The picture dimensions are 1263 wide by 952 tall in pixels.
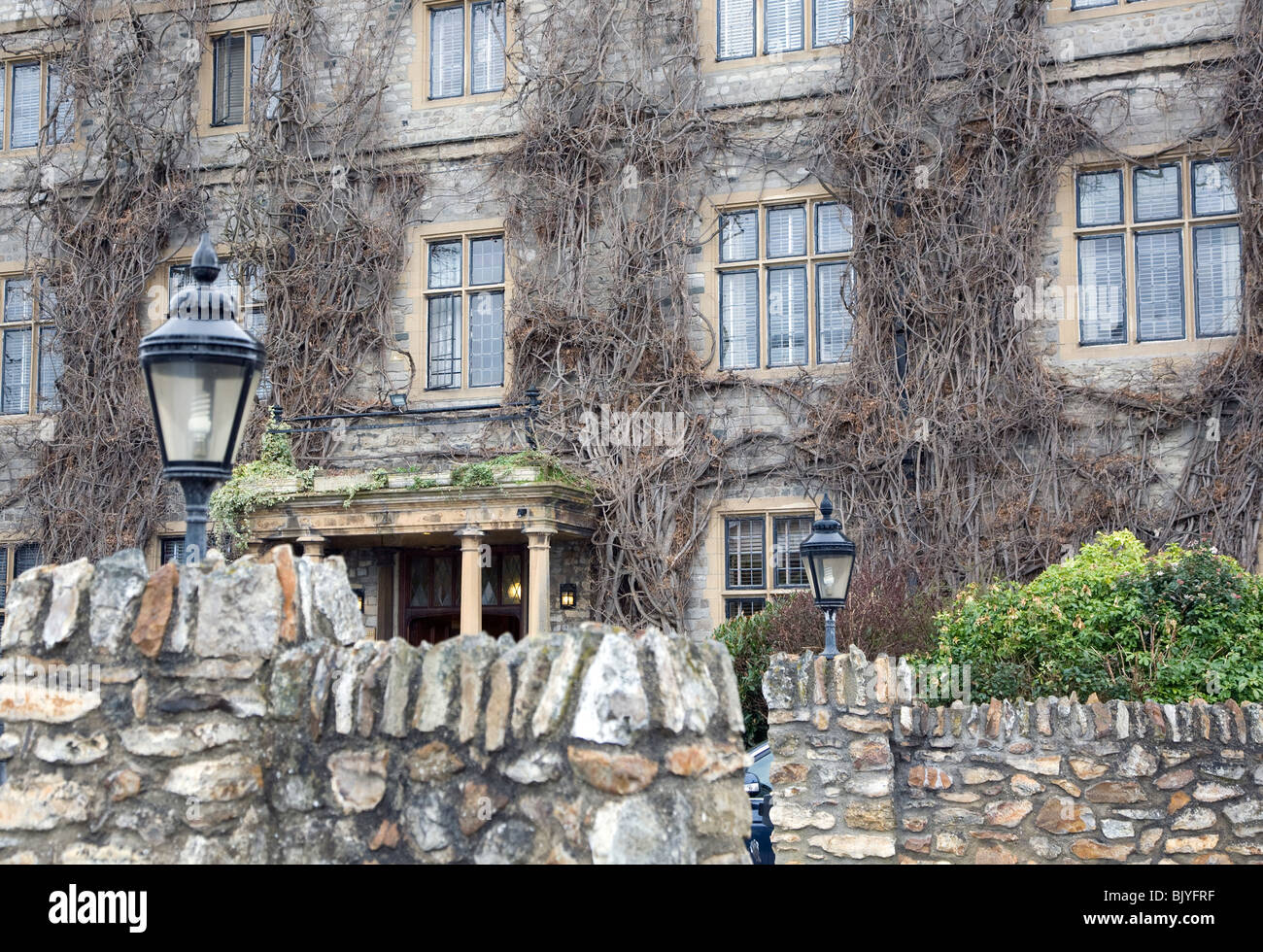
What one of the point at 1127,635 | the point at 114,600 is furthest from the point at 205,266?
the point at 1127,635

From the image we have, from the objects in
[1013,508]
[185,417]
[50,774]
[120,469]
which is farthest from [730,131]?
[50,774]

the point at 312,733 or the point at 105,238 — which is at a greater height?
the point at 105,238

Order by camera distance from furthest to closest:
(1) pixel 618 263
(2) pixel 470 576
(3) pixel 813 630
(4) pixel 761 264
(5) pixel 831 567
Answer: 1. (1) pixel 618 263
2. (4) pixel 761 264
3. (2) pixel 470 576
4. (3) pixel 813 630
5. (5) pixel 831 567

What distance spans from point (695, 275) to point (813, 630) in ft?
16.8

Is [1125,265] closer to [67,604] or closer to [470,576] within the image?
[470,576]

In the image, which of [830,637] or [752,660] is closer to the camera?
[830,637]

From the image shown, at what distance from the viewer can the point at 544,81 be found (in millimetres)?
16062

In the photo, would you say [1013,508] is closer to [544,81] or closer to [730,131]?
[730,131]

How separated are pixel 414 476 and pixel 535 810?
38.3ft

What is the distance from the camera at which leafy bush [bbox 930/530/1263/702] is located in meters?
8.12

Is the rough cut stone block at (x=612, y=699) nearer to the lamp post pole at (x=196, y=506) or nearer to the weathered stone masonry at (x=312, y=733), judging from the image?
the weathered stone masonry at (x=312, y=733)

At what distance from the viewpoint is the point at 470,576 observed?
14477 millimetres

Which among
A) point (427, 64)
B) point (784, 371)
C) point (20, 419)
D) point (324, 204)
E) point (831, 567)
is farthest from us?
point (20, 419)

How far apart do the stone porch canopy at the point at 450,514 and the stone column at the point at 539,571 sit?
0.01 metres
